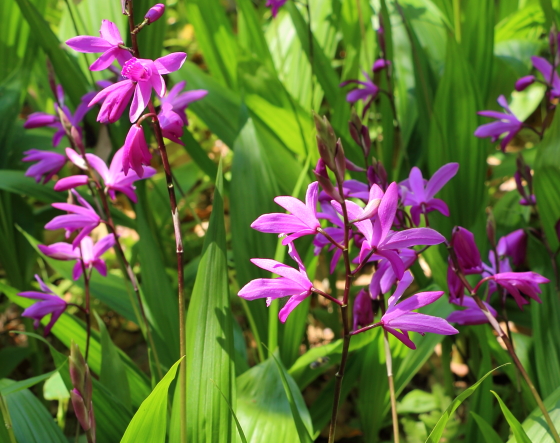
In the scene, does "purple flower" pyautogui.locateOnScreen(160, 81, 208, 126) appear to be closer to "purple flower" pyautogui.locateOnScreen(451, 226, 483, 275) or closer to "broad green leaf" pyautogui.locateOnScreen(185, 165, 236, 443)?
"broad green leaf" pyautogui.locateOnScreen(185, 165, 236, 443)

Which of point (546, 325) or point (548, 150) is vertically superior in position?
point (548, 150)

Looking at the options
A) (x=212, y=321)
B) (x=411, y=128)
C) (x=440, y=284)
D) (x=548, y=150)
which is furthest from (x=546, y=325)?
(x=411, y=128)

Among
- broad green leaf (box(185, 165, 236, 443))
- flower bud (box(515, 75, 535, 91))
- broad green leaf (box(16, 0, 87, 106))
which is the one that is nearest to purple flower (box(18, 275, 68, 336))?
broad green leaf (box(185, 165, 236, 443))

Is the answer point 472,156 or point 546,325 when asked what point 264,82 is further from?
point 546,325

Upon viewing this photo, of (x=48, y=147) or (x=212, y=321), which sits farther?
(x=48, y=147)

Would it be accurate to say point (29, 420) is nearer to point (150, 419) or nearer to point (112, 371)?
point (112, 371)
